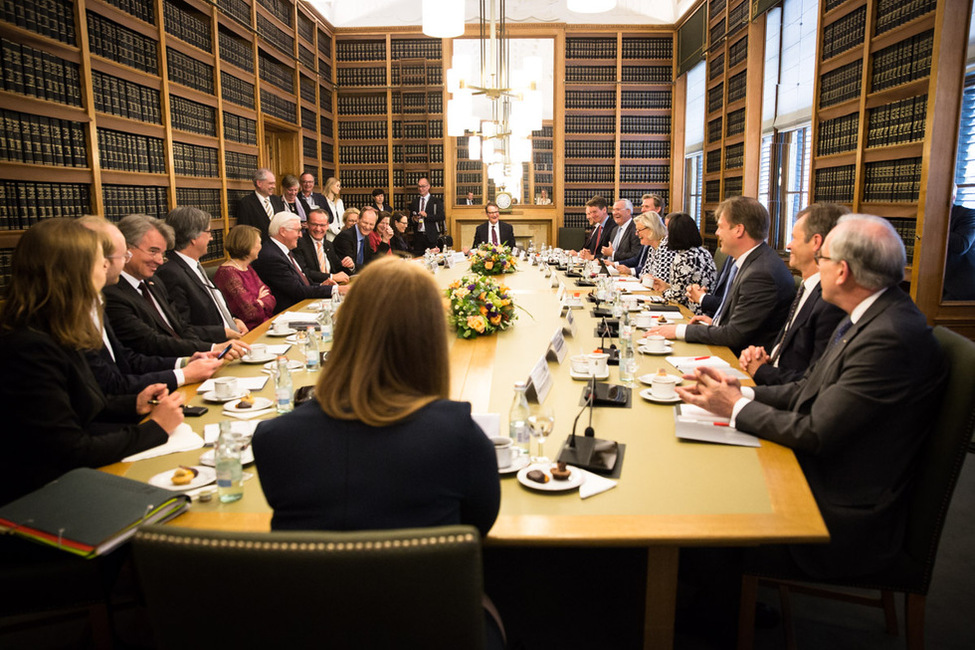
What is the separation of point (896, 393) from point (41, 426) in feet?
7.21

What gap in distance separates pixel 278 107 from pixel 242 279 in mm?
4641

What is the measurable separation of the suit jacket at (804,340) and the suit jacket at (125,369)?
7.43 ft

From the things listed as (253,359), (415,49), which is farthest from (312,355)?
(415,49)

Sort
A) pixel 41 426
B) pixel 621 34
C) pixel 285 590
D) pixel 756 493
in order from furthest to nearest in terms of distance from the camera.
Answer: pixel 621 34 → pixel 41 426 → pixel 756 493 → pixel 285 590

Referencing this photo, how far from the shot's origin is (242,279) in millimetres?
4344

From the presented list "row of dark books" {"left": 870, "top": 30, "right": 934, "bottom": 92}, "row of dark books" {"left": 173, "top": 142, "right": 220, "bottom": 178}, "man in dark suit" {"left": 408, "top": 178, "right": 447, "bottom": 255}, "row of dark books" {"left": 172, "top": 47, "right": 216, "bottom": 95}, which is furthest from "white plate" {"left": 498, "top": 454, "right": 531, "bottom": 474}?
"man in dark suit" {"left": 408, "top": 178, "right": 447, "bottom": 255}

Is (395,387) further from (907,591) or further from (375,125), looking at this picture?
(375,125)

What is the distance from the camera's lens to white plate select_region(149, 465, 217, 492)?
1683mm

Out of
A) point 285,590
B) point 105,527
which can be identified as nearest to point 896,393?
point 285,590

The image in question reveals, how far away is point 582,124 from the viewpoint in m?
10.5

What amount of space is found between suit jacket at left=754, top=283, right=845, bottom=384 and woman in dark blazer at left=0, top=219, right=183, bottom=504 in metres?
2.11

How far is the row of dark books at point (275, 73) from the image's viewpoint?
7.84m

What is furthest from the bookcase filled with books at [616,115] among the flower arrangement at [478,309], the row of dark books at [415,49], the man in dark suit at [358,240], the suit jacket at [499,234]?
the flower arrangement at [478,309]

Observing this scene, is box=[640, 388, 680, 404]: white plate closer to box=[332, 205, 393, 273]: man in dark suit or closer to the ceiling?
box=[332, 205, 393, 273]: man in dark suit
